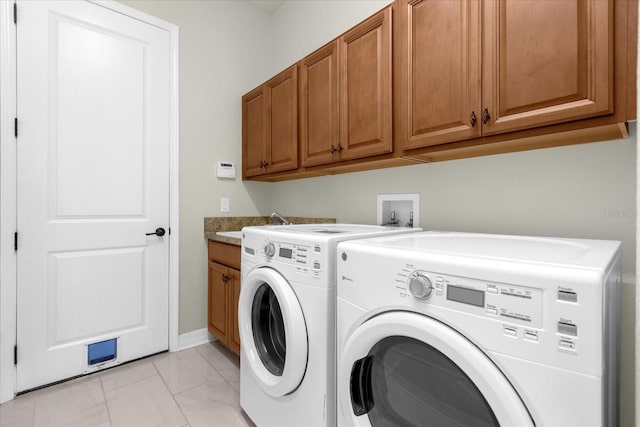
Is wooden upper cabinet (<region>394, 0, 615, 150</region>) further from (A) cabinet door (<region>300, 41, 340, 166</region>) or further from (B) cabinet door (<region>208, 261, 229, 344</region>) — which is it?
(B) cabinet door (<region>208, 261, 229, 344</region>)

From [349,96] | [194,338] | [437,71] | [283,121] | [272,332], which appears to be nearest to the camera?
[437,71]

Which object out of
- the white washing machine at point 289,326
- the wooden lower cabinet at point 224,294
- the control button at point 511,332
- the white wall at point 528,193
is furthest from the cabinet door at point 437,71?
the wooden lower cabinet at point 224,294

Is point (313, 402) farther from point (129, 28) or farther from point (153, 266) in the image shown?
point (129, 28)

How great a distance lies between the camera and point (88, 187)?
192cm

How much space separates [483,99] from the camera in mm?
1112

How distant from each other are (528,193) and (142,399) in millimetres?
2189

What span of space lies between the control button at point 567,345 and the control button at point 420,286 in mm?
245

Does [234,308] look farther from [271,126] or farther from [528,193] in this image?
[528,193]

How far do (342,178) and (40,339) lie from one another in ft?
6.80

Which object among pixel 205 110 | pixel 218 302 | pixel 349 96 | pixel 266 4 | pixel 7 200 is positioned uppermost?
pixel 266 4

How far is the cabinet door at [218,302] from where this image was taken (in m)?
2.10

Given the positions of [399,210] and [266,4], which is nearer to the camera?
[399,210]

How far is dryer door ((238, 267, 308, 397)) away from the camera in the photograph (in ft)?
3.61

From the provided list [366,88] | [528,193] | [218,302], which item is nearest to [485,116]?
[528,193]
